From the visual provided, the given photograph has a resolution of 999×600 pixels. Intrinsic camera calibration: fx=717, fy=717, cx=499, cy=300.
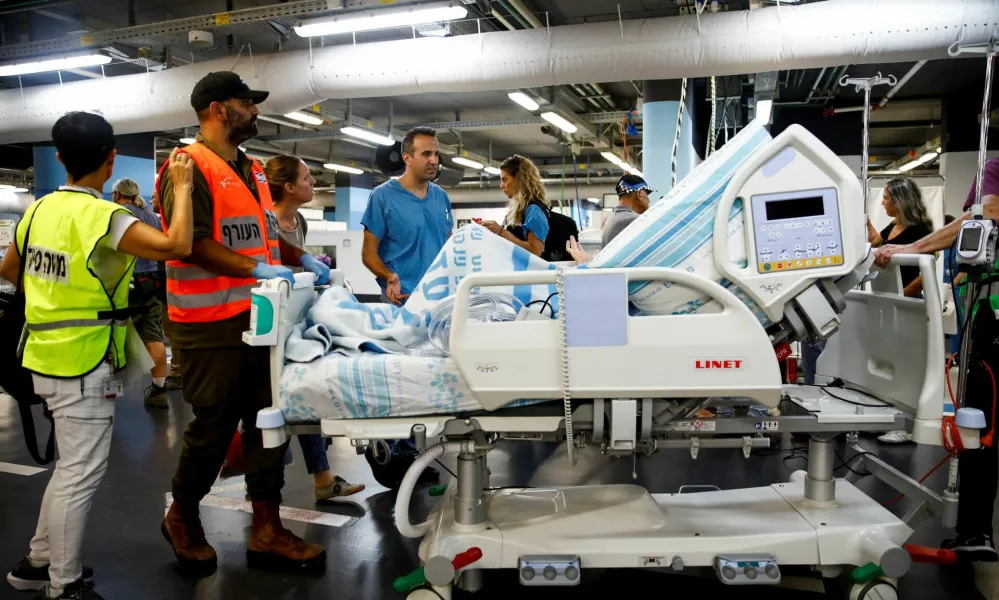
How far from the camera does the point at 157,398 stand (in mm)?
5594

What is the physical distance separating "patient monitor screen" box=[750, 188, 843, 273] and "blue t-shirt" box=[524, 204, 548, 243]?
2396 millimetres

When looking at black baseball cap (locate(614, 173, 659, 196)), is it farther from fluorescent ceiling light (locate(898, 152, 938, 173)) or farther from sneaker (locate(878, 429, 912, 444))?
fluorescent ceiling light (locate(898, 152, 938, 173))

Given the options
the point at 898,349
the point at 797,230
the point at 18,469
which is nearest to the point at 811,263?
the point at 797,230

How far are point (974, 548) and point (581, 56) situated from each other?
5.25 meters

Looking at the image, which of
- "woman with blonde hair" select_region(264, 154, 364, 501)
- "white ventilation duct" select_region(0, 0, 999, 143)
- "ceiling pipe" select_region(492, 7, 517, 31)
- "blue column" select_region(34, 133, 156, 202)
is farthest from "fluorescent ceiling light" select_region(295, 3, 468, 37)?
"blue column" select_region(34, 133, 156, 202)

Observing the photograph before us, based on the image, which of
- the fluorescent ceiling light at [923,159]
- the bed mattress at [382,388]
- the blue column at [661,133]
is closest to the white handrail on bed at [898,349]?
the bed mattress at [382,388]

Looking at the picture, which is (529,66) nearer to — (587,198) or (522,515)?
(522,515)

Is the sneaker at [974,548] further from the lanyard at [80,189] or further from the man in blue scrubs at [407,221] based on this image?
the lanyard at [80,189]

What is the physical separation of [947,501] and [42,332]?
2.82 metres

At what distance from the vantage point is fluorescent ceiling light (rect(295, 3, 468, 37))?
6.09 metres

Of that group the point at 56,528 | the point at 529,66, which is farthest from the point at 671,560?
the point at 529,66

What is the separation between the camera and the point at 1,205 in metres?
18.5

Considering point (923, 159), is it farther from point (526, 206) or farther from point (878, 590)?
point (878, 590)

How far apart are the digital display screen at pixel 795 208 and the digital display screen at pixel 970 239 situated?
626mm
